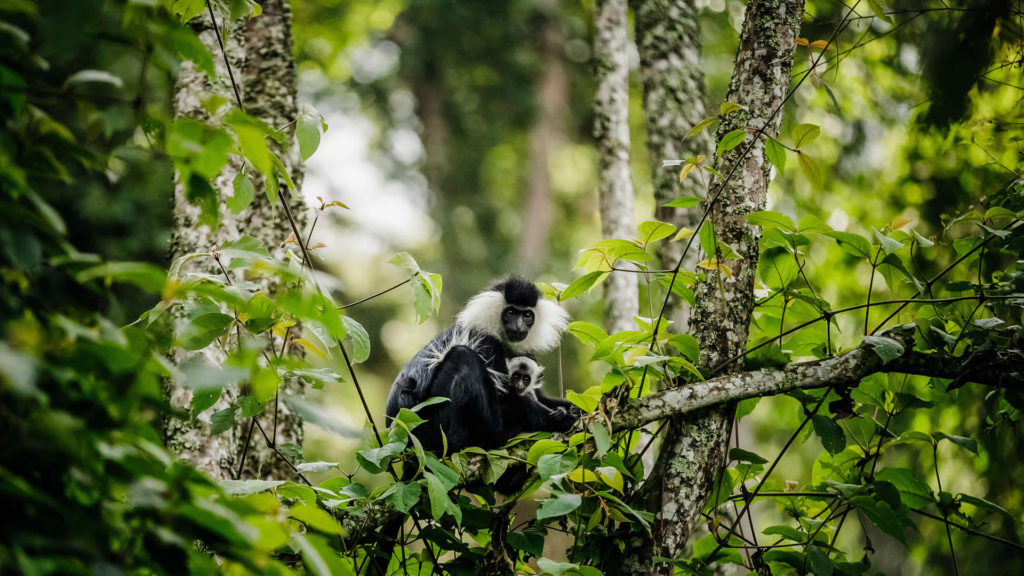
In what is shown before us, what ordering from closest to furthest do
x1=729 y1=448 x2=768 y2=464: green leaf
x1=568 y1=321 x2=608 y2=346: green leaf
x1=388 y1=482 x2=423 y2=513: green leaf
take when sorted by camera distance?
x1=388 y1=482 x2=423 y2=513: green leaf, x1=729 y1=448 x2=768 y2=464: green leaf, x1=568 y1=321 x2=608 y2=346: green leaf

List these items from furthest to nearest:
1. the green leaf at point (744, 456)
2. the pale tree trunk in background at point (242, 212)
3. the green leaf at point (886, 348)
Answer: the pale tree trunk in background at point (242, 212), the green leaf at point (744, 456), the green leaf at point (886, 348)

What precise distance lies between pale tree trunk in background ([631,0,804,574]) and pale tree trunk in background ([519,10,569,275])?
30.3 feet

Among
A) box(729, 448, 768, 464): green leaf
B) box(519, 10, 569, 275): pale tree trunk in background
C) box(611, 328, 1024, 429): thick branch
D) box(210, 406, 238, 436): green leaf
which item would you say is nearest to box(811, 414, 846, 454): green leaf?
box(611, 328, 1024, 429): thick branch

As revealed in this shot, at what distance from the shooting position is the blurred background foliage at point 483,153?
4.35ft

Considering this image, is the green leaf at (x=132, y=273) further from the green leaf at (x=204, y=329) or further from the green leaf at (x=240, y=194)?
the green leaf at (x=240, y=194)

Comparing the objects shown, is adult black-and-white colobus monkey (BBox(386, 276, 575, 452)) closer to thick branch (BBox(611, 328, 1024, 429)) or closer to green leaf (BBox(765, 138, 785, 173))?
thick branch (BBox(611, 328, 1024, 429))

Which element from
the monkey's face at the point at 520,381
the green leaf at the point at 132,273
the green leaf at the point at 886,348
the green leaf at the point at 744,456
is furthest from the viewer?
the monkey's face at the point at 520,381

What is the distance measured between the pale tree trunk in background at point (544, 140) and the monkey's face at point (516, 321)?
697cm

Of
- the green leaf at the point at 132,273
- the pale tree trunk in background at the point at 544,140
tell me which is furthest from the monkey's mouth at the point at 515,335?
the pale tree trunk in background at the point at 544,140

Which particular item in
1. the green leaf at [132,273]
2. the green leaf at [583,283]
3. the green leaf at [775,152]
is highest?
the green leaf at [775,152]

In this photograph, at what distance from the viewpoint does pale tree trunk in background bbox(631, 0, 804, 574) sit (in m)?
2.72

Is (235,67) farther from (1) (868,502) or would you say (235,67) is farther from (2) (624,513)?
(1) (868,502)

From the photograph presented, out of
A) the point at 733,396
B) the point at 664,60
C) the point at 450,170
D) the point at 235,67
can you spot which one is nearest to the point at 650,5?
the point at 664,60

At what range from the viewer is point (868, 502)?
2.61 meters
